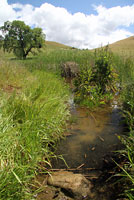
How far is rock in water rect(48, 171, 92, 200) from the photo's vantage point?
2.03 m

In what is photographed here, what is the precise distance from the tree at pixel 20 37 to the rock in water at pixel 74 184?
31803 millimetres

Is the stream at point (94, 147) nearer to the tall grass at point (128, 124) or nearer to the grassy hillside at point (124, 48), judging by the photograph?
the tall grass at point (128, 124)

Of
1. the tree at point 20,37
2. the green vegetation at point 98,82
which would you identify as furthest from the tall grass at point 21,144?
the tree at point 20,37

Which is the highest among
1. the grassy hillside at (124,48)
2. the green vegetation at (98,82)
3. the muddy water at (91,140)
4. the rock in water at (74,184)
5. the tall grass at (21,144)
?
the grassy hillside at (124,48)

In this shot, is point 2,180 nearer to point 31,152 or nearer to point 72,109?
point 31,152

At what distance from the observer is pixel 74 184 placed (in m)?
2.12

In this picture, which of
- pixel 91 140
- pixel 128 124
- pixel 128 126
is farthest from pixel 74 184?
pixel 128 126

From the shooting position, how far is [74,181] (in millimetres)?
2166

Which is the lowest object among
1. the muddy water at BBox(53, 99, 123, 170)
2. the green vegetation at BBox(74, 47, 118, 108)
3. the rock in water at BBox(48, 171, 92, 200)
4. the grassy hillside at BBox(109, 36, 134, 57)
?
the rock in water at BBox(48, 171, 92, 200)

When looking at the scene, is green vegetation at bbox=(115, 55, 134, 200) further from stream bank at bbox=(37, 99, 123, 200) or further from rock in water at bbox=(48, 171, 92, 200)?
rock in water at bbox=(48, 171, 92, 200)

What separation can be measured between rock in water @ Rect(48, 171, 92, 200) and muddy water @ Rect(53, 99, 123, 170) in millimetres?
362

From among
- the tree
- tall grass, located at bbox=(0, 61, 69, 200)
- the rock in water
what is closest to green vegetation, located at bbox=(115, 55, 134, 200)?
the rock in water

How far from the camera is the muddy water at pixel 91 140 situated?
2.76m

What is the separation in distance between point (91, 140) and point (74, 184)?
1422mm
